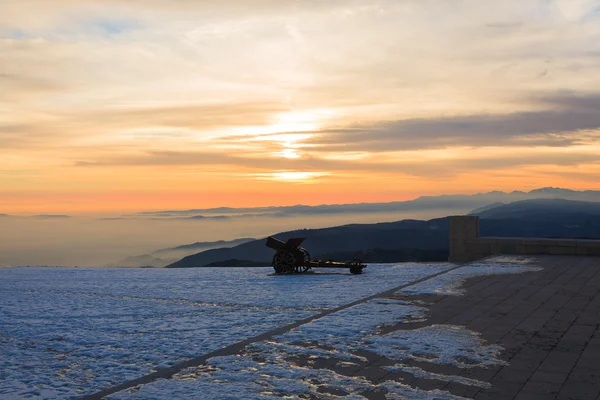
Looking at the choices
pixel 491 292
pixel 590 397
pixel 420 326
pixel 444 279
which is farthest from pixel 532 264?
pixel 590 397

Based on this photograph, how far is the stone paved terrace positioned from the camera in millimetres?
6430

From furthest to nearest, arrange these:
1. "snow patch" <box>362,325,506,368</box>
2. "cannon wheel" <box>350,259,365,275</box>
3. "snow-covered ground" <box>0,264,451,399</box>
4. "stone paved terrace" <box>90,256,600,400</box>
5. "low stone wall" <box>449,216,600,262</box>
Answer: "low stone wall" <box>449,216,600,262</box>, "cannon wheel" <box>350,259,365,275</box>, "snow-covered ground" <box>0,264,451,399</box>, "snow patch" <box>362,325,506,368</box>, "stone paved terrace" <box>90,256,600,400</box>

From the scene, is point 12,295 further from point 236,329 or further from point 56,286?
point 236,329

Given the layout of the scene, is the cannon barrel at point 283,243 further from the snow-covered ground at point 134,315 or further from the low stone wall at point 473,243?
the low stone wall at point 473,243

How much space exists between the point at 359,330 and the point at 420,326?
99 cm

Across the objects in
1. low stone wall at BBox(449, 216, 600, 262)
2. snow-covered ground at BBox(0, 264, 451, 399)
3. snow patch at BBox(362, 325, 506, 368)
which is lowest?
snow-covered ground at BBox(0, 264, 451, 399)

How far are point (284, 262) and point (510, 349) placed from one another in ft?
37.0

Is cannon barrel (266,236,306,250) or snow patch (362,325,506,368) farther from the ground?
cannon barrel (266,236,306,250)

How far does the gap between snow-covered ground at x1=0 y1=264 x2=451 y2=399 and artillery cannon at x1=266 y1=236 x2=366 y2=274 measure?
20.2 inches

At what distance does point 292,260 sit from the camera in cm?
1878

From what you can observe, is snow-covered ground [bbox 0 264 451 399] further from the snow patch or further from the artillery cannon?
the snow patch

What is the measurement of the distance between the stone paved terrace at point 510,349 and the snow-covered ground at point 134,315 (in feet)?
4.55

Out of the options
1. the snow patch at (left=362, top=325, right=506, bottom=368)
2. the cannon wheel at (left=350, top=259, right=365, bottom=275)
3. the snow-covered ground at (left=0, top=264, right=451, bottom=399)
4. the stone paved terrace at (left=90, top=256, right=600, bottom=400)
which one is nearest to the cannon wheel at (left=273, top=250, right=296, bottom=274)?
the snow-covered ground at (left=0, top=264, right=451, bottom=399)

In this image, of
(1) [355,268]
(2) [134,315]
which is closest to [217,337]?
(2) [134,315]
